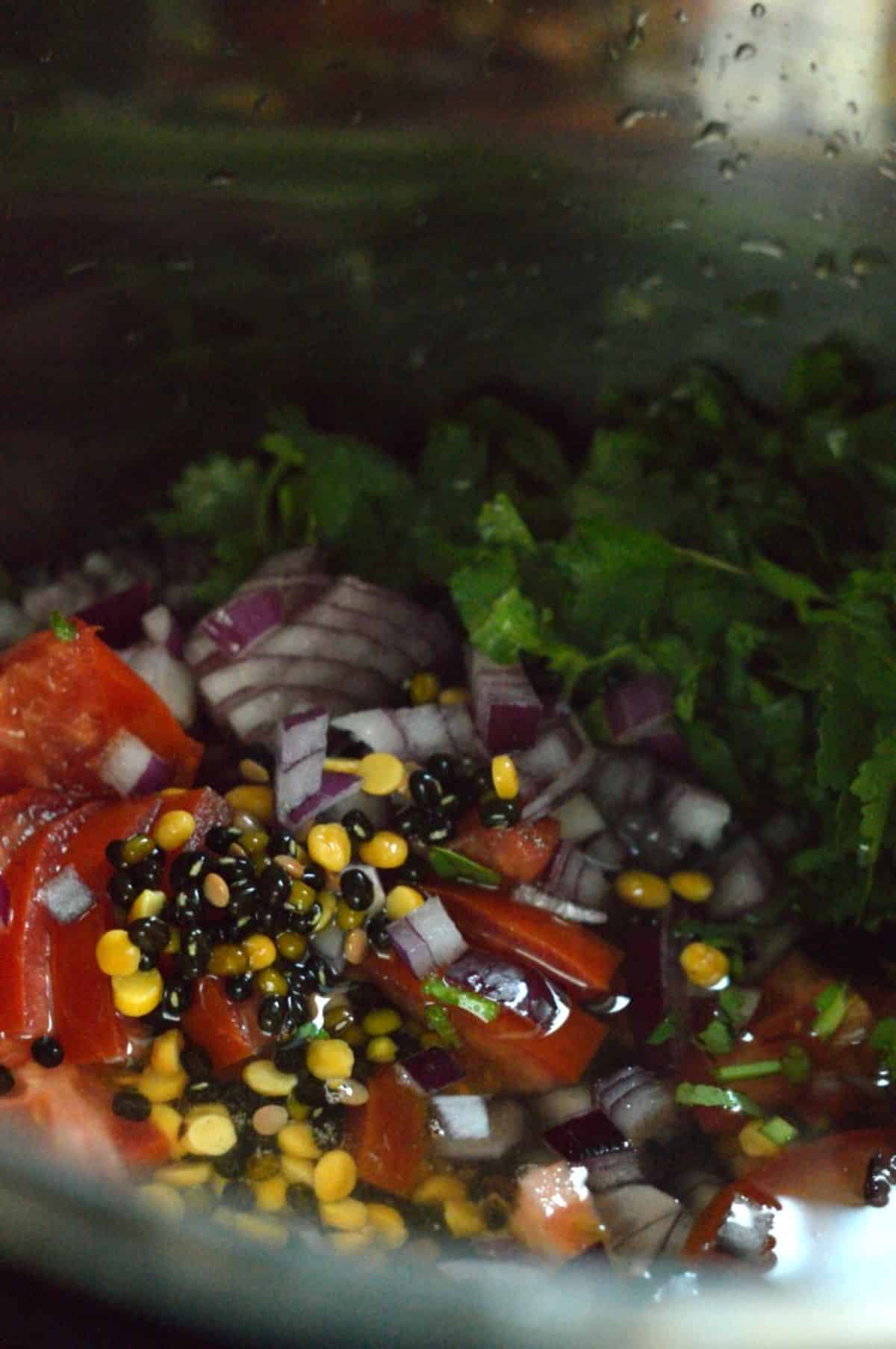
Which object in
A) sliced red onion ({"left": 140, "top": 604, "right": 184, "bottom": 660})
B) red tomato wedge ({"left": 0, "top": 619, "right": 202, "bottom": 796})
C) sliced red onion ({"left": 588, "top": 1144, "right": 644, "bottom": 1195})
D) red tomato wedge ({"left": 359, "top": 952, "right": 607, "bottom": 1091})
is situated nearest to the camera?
sliced red onion ({"left": 588, "top": 1144, "right": 644, "bottom": 1195})

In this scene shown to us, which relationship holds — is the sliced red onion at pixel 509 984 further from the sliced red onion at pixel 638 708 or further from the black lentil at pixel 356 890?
the sliced red onion at pixel 638 708

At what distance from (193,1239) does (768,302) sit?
1.48 meters

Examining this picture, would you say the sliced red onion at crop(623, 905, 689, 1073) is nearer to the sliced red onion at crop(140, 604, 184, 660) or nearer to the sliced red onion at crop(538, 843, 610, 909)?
the sliced red onion at crop(538, 843, 610, 909)

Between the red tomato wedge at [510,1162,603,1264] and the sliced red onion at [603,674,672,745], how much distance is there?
0.56m

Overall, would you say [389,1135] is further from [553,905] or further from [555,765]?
[555,765]

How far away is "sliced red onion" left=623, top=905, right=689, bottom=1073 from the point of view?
1418 mm

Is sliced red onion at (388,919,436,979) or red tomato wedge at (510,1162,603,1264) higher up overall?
sliced red onion at (388,919,436,979)

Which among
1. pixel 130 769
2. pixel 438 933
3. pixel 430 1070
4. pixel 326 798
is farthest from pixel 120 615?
pixel 430 1070

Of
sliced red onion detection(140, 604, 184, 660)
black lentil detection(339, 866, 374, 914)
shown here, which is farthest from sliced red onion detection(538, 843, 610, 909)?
sliced red onion detection(140, 604, 184, 660)

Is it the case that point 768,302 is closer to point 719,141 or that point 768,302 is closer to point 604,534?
point 719,141

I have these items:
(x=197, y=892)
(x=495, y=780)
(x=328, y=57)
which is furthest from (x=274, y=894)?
(x=328, y=57)

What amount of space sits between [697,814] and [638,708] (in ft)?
0.50

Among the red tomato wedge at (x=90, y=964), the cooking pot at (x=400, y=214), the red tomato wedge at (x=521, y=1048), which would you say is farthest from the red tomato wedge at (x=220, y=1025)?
the cooking pot at (x=400, y=214)

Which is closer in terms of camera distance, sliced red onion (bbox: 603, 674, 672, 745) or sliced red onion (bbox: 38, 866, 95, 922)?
sliced red onion (bbox: 38, 866, 95, 922)
